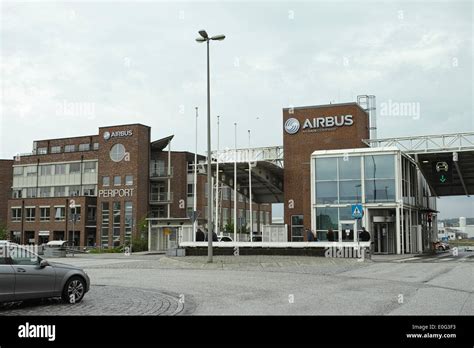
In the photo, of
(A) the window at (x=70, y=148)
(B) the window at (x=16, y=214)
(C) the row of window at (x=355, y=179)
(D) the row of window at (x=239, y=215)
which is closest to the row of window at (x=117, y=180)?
(D) the row of window at (x=239, y=215)

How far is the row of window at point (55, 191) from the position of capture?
69.6m

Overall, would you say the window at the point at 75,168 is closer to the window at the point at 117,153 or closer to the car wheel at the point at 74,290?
the window at the point at 117,153

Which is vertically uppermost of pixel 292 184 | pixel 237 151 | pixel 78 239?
pixel 237 151

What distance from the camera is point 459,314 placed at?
10047mm

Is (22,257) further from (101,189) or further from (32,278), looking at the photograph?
(101,189)

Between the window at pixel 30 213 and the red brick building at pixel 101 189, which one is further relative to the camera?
the window at pixel 30 213

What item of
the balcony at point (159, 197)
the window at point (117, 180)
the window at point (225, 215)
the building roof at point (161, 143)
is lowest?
the window at point (225, 215)

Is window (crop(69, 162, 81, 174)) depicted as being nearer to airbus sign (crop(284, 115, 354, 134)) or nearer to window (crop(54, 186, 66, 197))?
window (crop(54, 186, 66, 197))

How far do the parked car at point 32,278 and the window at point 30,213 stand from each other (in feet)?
205

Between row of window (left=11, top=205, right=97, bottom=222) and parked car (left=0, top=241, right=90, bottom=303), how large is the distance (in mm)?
55031

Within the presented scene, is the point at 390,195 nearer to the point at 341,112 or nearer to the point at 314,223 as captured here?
the point at 314,223

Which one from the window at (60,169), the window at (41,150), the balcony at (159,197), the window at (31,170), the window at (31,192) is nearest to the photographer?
the balcony at (159,197)
